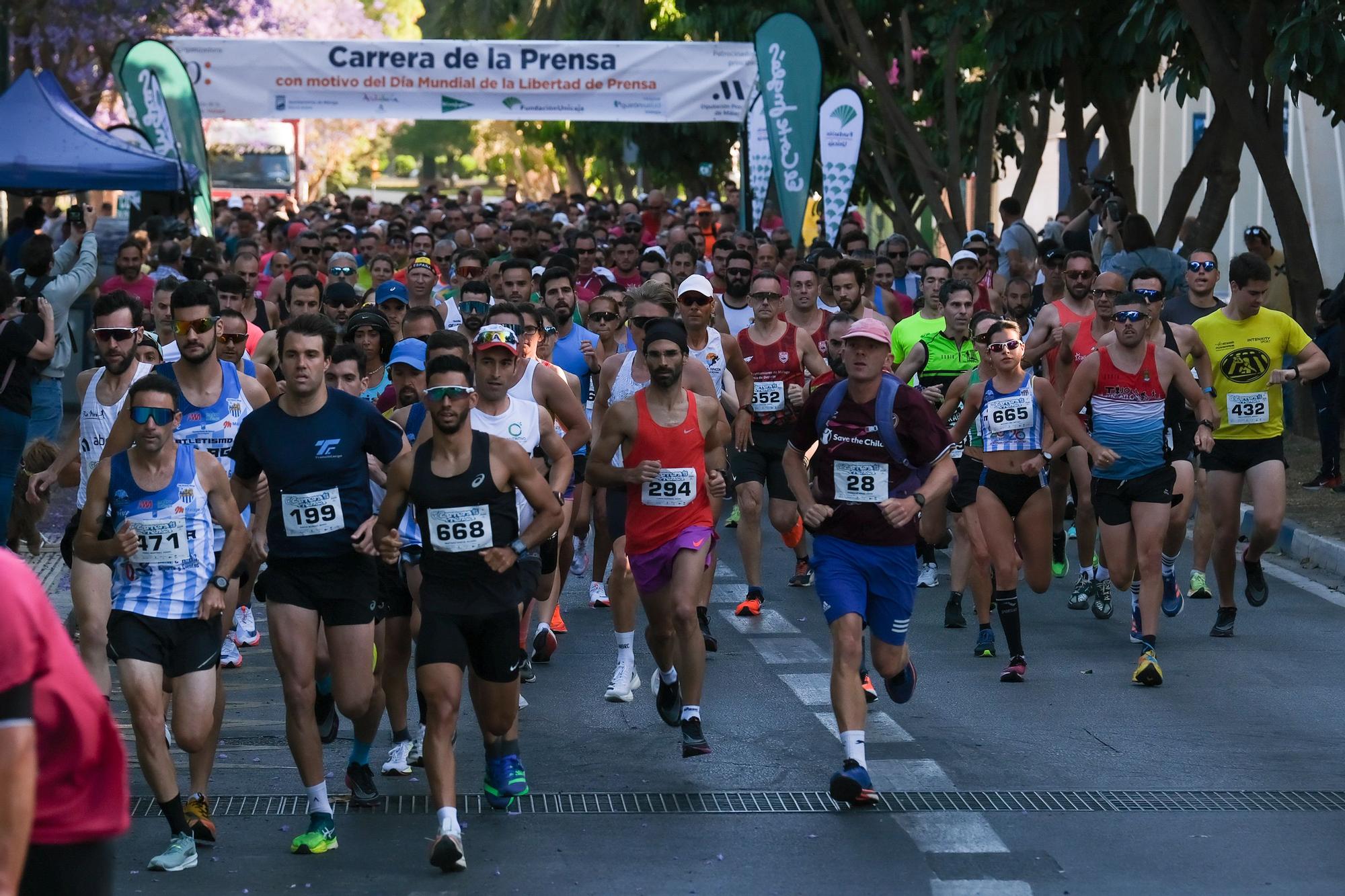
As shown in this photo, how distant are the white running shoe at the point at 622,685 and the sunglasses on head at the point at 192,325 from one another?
259 cm

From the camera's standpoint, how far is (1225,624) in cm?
1097

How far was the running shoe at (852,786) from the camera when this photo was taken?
289 inches

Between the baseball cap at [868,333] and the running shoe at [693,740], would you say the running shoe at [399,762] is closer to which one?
the running shoe at [693,740]

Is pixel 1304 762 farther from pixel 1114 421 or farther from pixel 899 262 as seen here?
pixel 899 262

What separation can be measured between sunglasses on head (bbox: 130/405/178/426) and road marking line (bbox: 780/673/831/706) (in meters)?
3.53

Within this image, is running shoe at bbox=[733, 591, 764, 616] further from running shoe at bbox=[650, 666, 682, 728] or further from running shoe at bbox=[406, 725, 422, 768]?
running shoe at bbox=[406, 725, 422, 768]

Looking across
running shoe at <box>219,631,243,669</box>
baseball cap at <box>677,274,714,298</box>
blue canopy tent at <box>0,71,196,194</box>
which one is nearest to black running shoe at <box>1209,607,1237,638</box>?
baseball cap at <box>677,274,714,298</box>

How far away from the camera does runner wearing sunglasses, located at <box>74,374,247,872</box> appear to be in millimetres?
6719

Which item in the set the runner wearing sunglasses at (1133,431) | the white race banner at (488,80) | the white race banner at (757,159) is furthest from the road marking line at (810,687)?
the white race banner at (488,80)

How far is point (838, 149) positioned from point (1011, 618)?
1320cm

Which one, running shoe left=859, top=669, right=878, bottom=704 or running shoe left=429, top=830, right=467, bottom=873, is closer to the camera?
running shoe left=429, top=830, right=467, bottom=873

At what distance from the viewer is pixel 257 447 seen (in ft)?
23.9

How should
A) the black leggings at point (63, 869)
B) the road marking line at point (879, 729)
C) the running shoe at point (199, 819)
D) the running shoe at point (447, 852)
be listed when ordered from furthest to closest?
1. the road marking line at point (879, 729)
2. the running shoe at point (199, 819)
3. the running shoe at point (447, 852)
4. the black leggings at point (63, 869)

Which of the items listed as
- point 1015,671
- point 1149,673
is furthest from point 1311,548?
point 1015,671
